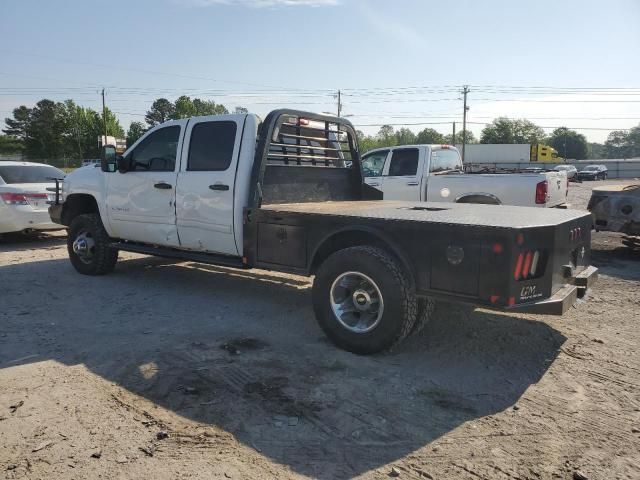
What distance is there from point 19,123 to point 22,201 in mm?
108258

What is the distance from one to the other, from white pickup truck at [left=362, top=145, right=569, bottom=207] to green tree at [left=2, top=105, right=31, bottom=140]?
348 feet

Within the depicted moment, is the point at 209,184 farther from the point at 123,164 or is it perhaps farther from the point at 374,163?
the point at 374,163

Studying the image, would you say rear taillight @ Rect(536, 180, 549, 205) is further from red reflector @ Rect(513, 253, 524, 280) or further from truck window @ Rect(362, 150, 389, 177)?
red reflector @ Rect(513, 253, 524, 280)

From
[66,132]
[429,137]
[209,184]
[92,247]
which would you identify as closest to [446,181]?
[209,184]

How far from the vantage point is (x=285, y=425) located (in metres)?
3.37

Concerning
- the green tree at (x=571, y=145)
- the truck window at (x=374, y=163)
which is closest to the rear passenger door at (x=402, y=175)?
the truck window at (x=374, y=163)

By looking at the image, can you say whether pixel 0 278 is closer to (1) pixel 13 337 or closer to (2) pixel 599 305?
(1) pixel 13 337

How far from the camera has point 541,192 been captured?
8898 millimetres

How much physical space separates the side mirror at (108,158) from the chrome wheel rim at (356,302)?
4078mm

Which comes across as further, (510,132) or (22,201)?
(510,132)

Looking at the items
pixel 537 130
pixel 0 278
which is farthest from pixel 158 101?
pixel 0 278

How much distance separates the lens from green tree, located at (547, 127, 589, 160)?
393ft

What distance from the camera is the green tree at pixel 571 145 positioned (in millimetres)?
119894

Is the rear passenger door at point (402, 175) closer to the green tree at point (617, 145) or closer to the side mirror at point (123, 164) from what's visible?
the side mirror at point (123, 164)
